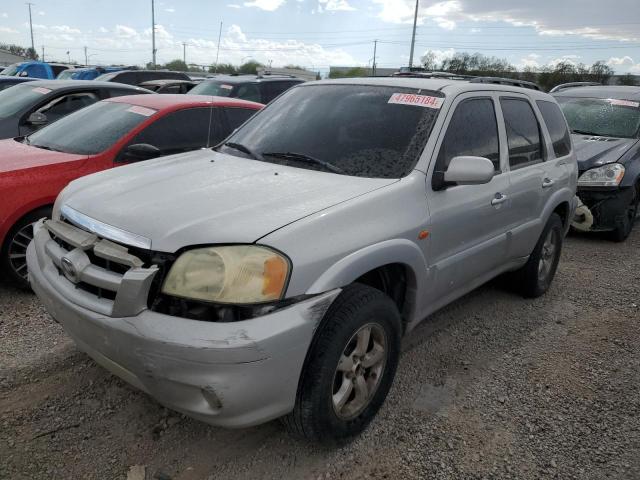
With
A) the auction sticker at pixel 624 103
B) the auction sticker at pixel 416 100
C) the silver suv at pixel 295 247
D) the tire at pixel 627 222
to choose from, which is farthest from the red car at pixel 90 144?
the auction sticker at pixel 624 103

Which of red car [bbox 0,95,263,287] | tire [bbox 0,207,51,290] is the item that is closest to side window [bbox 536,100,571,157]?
red car [bbox 0,95,263,287]

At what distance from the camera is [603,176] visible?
249 inches

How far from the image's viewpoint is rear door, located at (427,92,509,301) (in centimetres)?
301

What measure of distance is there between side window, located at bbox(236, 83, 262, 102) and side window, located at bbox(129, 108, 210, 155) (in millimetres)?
5246

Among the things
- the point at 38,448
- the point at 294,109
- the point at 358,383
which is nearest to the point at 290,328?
the point at 358,383

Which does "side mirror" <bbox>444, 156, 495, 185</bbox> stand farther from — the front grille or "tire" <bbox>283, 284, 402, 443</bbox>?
the front grille

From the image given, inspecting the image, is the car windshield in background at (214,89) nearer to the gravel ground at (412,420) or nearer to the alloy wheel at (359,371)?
the gravel ground at (412,420)

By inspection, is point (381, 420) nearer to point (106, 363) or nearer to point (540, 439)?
point (540, 439)

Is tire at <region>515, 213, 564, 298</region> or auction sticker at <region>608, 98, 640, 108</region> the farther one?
auction sticker at <region>608, 98, 640, 108</region>

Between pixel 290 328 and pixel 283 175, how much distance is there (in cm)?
105

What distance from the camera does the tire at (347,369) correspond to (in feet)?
7.59

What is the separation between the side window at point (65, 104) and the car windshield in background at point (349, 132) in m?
3.78

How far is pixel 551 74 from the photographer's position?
1280 inches

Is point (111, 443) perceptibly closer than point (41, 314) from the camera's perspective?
Yes
